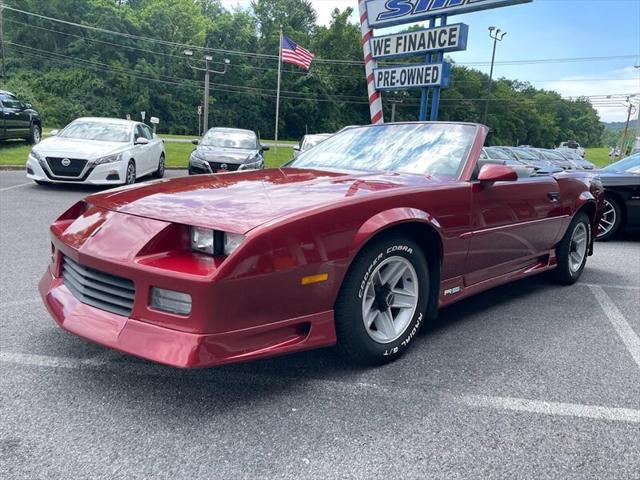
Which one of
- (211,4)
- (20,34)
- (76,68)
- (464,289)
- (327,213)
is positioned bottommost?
(464,289)

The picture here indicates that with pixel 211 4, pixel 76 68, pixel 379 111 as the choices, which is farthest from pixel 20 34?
pixel 379 111

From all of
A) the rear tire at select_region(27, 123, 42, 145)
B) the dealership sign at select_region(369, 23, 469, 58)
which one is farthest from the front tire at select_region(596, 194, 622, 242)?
the rear tire at select_region(27, 123, 42, 145)

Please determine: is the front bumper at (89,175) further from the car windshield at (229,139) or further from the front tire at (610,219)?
the front tire at (610,219)

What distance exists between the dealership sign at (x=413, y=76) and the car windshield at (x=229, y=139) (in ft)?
11.2

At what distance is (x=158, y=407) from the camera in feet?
7.62

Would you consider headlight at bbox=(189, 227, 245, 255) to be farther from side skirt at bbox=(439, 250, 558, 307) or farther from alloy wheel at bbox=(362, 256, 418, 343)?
side skirt at bbox=(439, 250, 558, 307)

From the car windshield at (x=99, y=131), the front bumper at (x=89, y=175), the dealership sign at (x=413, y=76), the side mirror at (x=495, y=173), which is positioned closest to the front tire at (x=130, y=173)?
the front bumper at (x=89, y=175)

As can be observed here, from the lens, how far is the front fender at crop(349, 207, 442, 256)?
2553 mm

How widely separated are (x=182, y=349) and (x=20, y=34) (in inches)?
2513

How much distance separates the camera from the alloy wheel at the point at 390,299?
2783 mm

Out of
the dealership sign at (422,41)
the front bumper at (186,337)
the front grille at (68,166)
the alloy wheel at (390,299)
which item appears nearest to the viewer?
the front bumper at (186,337)

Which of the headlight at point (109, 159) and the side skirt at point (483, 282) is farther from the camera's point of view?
the headlight at point (109, 159)

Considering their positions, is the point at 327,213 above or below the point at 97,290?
above

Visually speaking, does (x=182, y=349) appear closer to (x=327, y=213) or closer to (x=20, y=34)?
(x=327, y=213)
